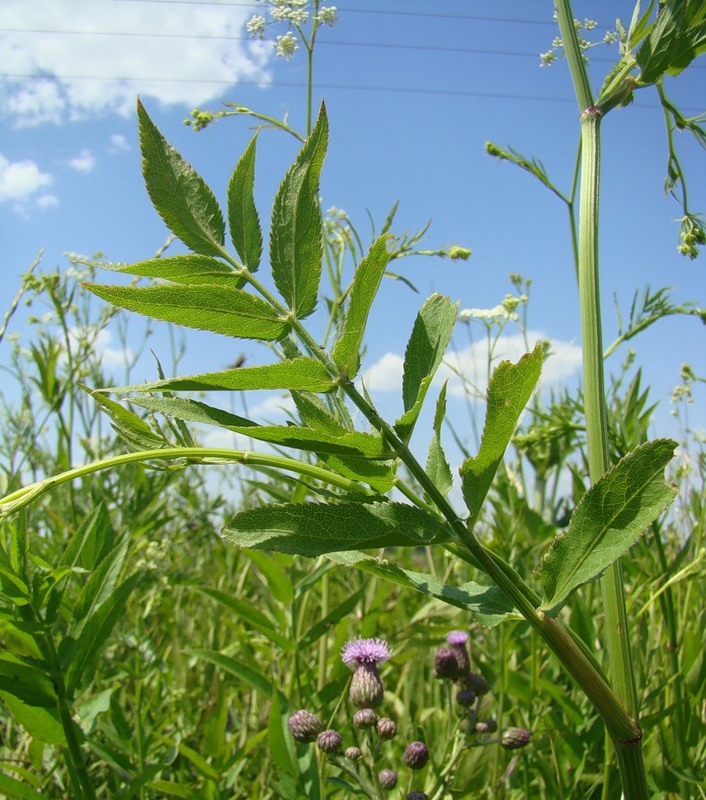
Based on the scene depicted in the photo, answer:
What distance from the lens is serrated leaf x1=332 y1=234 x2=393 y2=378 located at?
0.63m

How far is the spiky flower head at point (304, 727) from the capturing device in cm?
106

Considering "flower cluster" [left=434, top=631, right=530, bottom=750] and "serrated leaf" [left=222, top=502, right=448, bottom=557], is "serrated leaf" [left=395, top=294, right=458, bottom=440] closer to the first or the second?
"serrated leaf" [left=222, top=502, right=448, bottom=557]

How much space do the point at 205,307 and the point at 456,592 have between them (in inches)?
13.8

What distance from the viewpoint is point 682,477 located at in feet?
8.33

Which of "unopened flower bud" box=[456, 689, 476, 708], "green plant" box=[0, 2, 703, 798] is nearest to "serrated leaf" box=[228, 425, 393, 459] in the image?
"green plant" box=[0, 2, 703, 798]

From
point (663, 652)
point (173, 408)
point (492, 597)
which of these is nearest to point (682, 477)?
point (663, 652)

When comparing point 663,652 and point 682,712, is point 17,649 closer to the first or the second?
point 682,712

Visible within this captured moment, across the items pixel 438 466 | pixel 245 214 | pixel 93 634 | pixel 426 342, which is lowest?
pixel 93 634

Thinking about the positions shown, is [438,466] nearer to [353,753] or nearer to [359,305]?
[359,305]

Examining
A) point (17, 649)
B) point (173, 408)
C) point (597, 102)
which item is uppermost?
point (597, 102)

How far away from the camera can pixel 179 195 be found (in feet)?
2.17

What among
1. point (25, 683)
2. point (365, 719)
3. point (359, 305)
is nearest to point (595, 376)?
point (359, 305)

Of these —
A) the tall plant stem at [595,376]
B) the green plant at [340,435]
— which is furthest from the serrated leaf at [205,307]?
the tall plant stem at [595,376]

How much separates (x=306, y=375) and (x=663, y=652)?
5.21 ft
